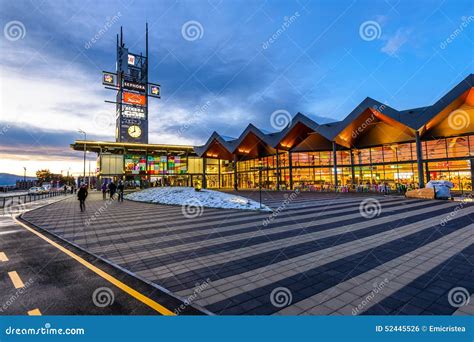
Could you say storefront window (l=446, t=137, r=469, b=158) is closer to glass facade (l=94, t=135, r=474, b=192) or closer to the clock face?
Answer: glass facade (l=94, t=135, r=474, b=192)

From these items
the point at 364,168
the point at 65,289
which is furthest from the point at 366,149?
the point at 65,289

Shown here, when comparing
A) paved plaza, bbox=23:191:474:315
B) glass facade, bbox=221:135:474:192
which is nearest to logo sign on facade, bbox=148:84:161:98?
glass facade, bbox=221:135:474:192

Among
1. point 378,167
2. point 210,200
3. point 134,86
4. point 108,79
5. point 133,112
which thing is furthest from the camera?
point 134,86

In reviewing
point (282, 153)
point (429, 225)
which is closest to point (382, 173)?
point (282, 153)

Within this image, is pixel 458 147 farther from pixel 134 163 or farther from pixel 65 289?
pixel 134 163

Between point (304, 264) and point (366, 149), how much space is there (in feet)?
115

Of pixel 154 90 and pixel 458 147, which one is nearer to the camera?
pixel 458 147

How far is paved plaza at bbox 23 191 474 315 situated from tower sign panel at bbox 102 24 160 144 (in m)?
90.9

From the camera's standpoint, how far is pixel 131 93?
95.5 meters

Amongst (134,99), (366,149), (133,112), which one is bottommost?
(366,149)

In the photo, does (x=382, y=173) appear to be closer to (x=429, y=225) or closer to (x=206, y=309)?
Answer: (x=429, y=225)

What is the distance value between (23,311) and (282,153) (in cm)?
4035

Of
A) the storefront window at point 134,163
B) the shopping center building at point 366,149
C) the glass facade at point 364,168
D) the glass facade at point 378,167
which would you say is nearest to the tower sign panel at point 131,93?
the storefront window at point 134,163

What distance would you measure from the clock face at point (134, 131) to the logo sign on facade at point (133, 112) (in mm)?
4427
